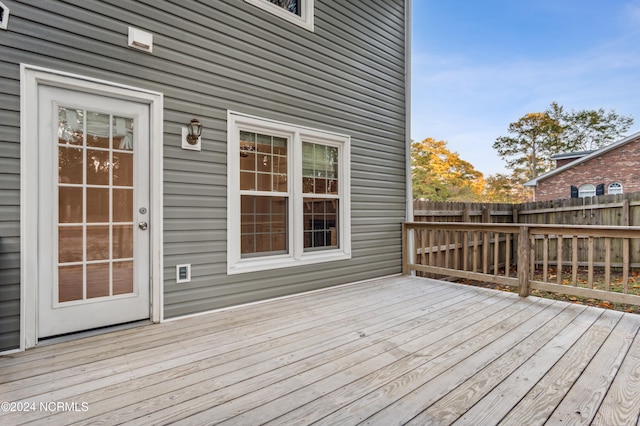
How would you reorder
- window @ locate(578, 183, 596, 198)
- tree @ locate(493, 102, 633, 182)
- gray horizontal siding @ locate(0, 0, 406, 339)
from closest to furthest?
1. gray horizontal siding @ locate(0, 0, 406, 339)
2. window @ locate(578, 183, 596, 198)
3. tree @ locate(493, 102, 633, 182)

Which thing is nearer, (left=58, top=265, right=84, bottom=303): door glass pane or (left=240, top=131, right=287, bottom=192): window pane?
(left=58, top=265, right=84, bottom=303): door glass pane

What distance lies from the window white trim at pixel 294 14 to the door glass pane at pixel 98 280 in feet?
9.98

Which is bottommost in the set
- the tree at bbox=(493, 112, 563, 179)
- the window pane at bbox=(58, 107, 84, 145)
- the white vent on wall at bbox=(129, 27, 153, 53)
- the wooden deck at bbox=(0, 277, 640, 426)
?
the wooden deck at bbox=(0, 277, 640, 426)

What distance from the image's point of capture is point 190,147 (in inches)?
118

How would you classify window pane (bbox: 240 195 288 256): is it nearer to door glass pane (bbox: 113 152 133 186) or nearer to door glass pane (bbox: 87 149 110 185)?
door glass pane (bbox: 113 152 133 186)

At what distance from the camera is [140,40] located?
8.88 ft

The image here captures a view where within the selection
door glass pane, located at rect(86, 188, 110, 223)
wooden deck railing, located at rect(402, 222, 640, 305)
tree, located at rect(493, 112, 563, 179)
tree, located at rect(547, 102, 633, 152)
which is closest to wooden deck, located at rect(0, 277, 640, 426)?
wooden deck railing, located at rect(402, 222, 640, 305)

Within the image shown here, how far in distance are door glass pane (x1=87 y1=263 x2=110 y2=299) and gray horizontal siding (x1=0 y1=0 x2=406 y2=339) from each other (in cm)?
45

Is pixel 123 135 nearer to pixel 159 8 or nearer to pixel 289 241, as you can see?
pixel 159 8

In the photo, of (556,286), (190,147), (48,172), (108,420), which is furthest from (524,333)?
(48,172)

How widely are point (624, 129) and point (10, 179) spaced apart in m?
25.6

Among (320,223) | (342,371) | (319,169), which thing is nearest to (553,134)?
(319,169)

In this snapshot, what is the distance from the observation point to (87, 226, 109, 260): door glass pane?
8.44 feet

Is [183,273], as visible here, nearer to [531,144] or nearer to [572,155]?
[572,155]
